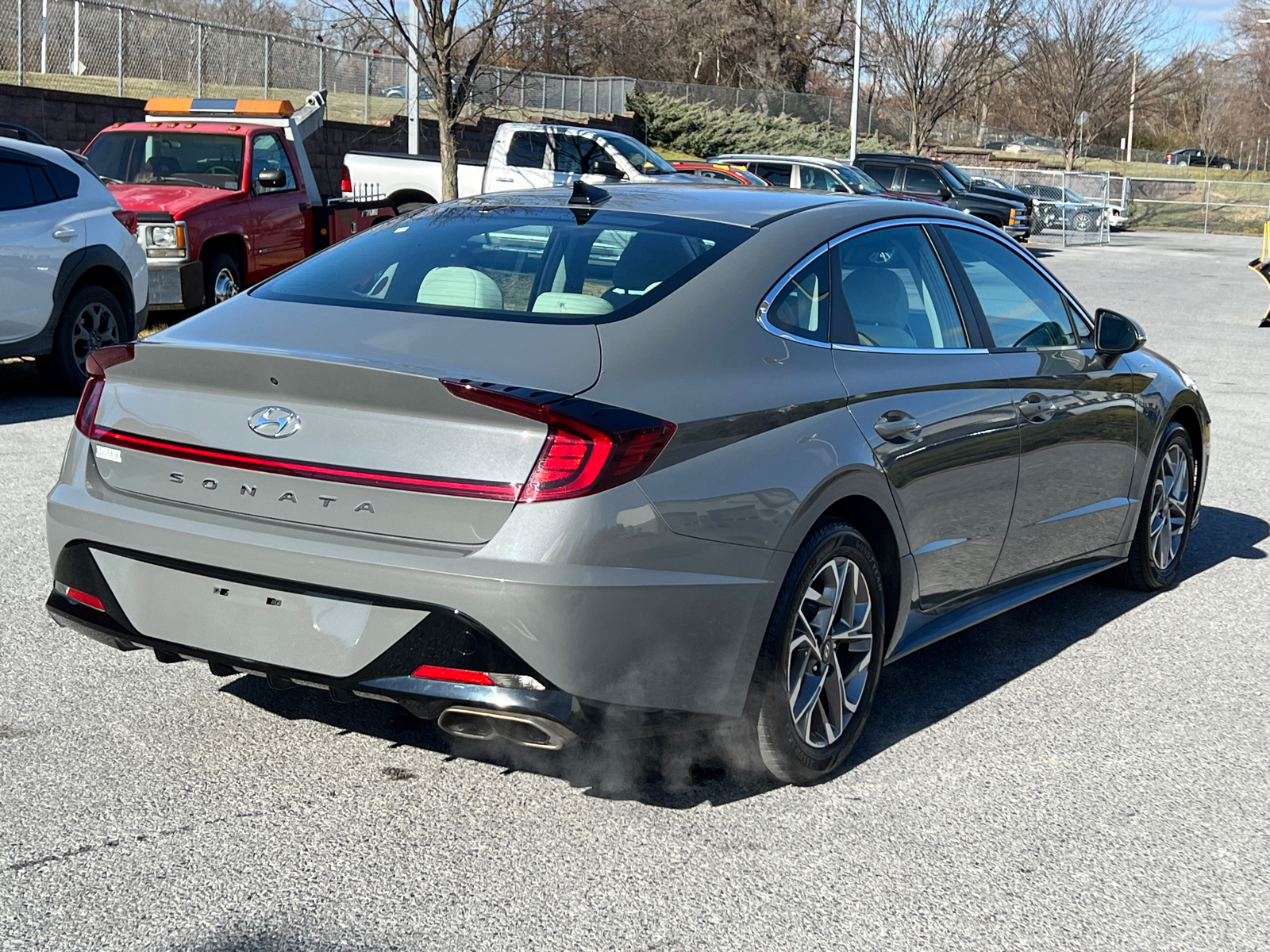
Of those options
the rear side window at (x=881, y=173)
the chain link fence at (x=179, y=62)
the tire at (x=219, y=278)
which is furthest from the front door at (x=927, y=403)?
the rear side window at (x=881, y=173)

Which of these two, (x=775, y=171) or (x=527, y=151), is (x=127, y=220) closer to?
(x=527, y=151)

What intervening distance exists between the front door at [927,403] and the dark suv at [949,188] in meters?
27.6

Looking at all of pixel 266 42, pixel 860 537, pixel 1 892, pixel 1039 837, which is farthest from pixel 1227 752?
pixel 266 42

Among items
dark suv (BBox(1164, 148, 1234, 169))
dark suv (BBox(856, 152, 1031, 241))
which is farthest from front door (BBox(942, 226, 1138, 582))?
dark suv (BBox(1164, 148, 1234, 169))

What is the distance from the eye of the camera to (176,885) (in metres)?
3.27

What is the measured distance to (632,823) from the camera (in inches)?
147

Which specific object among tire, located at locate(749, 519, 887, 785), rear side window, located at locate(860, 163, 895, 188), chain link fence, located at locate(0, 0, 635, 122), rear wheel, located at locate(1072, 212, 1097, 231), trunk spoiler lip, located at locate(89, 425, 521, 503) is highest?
chain link fence, located at locate(0, 0, 635, 122)

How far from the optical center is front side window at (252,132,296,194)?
576 inches

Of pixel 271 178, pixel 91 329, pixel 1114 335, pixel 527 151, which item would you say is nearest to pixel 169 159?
pixel 271 178

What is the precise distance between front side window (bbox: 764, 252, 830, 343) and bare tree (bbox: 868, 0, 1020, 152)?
154ft

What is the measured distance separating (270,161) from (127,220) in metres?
4.31

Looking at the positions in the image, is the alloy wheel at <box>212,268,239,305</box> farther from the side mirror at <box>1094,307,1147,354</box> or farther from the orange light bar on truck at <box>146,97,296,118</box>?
the side mirror at <box>1094,307,1147,354</box>

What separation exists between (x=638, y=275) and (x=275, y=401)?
3.58 ft

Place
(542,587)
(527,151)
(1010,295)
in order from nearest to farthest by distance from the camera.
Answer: (542,587), (1010,295), (527,151)
